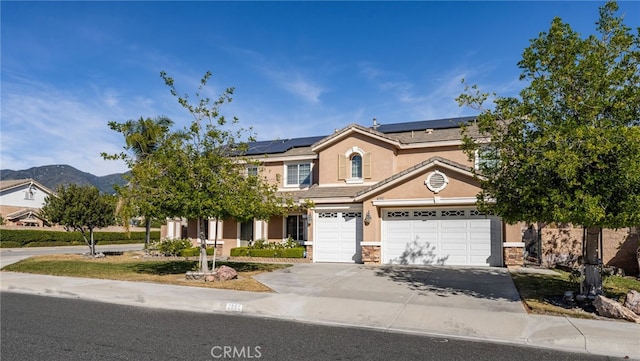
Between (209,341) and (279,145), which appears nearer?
(209,341)

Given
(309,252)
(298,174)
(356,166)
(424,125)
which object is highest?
(424,125)

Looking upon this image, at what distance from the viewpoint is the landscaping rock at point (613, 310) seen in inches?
348

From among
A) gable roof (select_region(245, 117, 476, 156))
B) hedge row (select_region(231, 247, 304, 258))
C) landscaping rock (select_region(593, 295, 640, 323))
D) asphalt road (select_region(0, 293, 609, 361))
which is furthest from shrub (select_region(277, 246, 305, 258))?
landscaping rock (select_region(593, 295, 640, 323))

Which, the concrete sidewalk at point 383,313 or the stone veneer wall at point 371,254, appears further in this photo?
the stone veneer wall at point 371,254

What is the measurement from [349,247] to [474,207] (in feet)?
19.1

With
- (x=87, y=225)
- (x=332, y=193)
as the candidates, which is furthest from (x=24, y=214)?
(x=332, y=193)

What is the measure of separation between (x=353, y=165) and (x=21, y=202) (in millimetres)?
49250

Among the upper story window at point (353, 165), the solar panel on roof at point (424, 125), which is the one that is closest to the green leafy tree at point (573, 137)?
the upper story window at point (353, 165)

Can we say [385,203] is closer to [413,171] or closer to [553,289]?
[413,171]

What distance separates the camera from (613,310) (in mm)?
9086

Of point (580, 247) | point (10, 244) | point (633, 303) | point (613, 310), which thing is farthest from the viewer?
point (10, 244)

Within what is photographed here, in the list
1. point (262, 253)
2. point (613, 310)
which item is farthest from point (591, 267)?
point (262, 253)

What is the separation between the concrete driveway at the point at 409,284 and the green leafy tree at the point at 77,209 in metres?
13.2

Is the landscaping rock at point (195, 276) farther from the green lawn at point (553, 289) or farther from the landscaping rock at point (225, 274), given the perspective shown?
the green lawn at point (553, 289)
